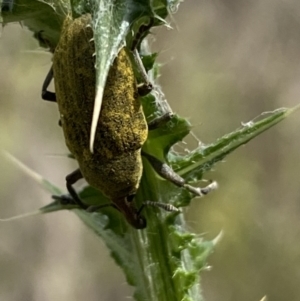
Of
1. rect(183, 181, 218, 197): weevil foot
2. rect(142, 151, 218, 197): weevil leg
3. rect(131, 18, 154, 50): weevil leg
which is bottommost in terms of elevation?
rect(183, 181, 218, 197): weevil foot

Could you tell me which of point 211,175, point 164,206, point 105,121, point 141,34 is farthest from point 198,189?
point 211,175

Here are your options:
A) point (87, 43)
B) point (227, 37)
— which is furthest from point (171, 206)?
point (227, 37)

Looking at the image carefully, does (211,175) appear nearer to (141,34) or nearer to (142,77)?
(142,77)

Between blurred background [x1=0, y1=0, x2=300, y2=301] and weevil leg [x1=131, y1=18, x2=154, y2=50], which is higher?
weevil leg [x1=131, y1=18, x2=154, y2=50]

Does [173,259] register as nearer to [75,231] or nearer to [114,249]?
[114,249]

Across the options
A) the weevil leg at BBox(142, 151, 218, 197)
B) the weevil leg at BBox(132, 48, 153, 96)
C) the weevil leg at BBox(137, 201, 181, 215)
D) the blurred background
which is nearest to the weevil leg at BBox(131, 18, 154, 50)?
the weevil leg at BBox(132, 48, 153, 96)

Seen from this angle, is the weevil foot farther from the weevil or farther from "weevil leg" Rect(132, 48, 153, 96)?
"weevil leg" Rect(132, 48, 153, 96)

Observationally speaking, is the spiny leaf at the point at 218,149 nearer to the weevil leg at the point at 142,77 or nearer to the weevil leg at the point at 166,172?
the weevil leg at the point at 166,172
